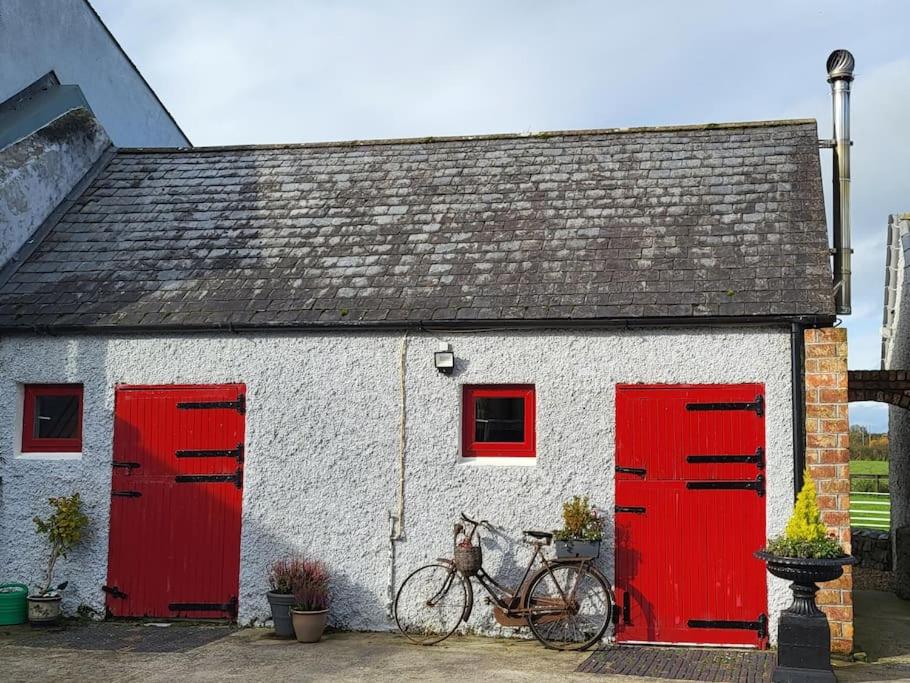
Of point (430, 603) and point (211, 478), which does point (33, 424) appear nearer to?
point (211, 478)

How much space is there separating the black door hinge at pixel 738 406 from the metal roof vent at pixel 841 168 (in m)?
2.02

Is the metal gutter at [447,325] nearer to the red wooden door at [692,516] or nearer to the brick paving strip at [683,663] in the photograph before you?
the red wooden door at [692,516]

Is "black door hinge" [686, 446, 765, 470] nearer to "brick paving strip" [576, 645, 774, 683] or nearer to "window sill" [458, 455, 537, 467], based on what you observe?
"window sill" [458, 455, 537, 467]

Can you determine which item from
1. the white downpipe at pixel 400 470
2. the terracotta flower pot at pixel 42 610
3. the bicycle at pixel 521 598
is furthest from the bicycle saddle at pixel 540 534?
the terracotta flower pot at pixel 42 610

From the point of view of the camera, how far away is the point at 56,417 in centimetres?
1115

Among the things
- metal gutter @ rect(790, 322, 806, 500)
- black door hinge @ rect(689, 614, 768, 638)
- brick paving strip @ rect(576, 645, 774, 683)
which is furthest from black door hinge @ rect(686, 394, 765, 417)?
brick paving strip @ rect(576, 645, 774, 683)

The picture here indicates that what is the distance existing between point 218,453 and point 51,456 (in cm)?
199

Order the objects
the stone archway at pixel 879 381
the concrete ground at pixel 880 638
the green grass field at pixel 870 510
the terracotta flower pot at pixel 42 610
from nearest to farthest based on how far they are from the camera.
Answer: the concrete ground at pixel 880 638 < the terracotta flower pot at pixel 42 610 < the stone archway at pixel 879 381 < the green grass field at pixel 870 510

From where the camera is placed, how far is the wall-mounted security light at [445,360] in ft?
33.0

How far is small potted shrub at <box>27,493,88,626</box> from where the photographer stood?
10.3 meters

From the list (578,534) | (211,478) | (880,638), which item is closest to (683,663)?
(578,534)

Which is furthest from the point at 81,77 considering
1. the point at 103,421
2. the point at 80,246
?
the point at 103,421

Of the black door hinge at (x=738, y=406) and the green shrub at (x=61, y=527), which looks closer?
the black door hinge at (x=738, y=406)

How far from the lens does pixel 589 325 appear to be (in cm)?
985
